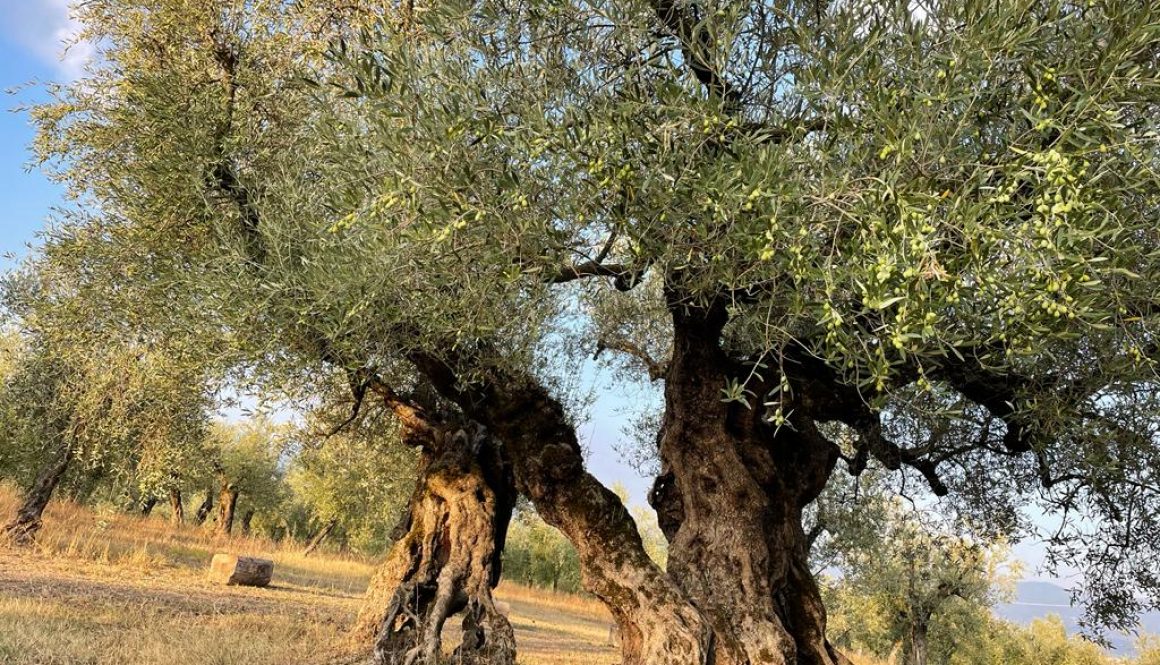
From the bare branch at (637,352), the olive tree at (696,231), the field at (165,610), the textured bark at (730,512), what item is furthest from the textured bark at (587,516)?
the field at (165,610)

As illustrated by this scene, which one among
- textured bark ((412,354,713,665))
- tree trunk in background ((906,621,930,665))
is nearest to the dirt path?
textured bark ((412,354,713,665))

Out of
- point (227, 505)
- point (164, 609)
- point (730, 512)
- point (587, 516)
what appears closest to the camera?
point (730, 512)

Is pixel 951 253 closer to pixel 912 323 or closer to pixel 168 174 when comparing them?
pixel 912 323

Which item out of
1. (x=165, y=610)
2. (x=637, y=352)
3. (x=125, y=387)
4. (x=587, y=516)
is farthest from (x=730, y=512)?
(x=165, y=610)

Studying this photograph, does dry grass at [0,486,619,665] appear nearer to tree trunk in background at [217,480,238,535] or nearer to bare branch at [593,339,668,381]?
bare branch at [593,339,668,381]

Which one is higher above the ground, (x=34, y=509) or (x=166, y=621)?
(x=34, y=509)

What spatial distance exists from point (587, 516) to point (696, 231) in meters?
5.54

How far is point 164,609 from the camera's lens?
41.6ft

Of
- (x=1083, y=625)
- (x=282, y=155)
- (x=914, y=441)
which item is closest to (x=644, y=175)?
(x=282, y=155)

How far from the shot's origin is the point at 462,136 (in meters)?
5.77

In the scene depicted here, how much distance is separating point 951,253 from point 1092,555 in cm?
934

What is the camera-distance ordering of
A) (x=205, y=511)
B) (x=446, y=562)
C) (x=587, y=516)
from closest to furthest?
1. (x=587, y=516)
2. (x=446, y=562)
3. (x=205, y=511)

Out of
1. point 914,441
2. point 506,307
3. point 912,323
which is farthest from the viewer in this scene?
point 914,441

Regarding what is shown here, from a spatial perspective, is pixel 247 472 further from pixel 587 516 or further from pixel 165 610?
pixel 587 516
